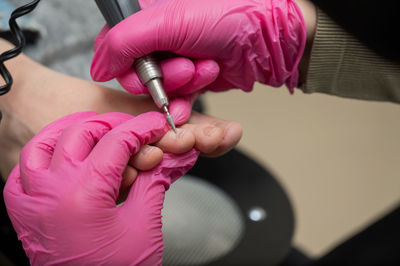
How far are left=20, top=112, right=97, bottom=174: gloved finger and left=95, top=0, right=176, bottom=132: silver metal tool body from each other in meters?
0.17

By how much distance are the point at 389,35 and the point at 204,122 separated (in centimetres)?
49

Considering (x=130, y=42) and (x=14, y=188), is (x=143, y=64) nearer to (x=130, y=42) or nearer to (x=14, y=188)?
(x=130, y=42)

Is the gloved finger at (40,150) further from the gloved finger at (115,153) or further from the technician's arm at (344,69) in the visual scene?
the technician's arm at (344,69)

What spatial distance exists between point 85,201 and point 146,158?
4.7 inches

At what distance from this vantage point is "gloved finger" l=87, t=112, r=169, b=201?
0.51 m

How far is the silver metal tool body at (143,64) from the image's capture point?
601mm

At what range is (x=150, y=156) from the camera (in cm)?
56

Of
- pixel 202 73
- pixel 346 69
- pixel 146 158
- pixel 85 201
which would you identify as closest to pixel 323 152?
pixel 346 69

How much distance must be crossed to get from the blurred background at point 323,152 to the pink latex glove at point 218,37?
0.90m

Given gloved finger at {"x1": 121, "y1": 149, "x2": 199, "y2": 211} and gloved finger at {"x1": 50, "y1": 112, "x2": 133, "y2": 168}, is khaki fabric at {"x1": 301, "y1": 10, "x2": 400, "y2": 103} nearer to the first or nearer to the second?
gloved finger at {"x1": 121, "y1": 149, "x2": 199, "y2": 211}

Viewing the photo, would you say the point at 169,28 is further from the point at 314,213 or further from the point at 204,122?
the point at 314,213

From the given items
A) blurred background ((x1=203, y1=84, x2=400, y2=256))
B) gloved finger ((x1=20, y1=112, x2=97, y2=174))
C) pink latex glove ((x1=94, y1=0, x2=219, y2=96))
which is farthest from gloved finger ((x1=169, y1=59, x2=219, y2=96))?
blurred background ((x1=203, y1=84, x2=400, y2=256))

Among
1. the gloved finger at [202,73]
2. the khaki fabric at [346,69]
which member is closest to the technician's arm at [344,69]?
the khaki fabric at [346,69]

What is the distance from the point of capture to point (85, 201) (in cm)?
49
